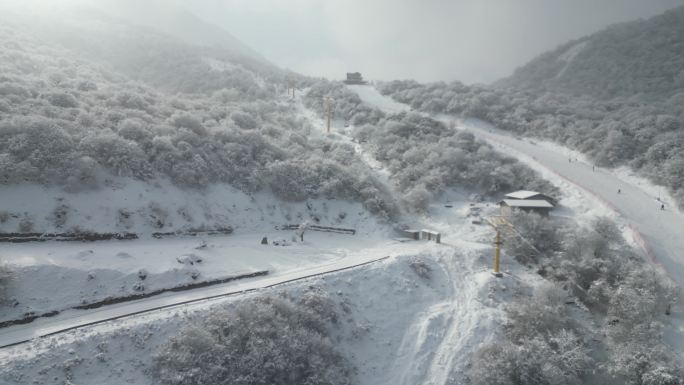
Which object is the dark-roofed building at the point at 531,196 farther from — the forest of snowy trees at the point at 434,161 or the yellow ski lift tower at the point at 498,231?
the yellow ski lift tower at the point at 498,231

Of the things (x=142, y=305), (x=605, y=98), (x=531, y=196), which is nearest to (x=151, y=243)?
(x=142, y=305)

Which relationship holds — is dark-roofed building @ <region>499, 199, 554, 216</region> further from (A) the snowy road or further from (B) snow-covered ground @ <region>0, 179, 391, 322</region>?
(A) the snowy road

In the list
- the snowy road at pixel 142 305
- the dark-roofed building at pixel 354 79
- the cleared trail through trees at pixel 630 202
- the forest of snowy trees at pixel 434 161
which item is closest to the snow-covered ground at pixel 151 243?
the snowy road at pixel 142 305

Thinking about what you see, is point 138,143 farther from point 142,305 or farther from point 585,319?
point 585,319

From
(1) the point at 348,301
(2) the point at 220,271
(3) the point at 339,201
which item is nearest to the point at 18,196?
(2) the point at 220,271

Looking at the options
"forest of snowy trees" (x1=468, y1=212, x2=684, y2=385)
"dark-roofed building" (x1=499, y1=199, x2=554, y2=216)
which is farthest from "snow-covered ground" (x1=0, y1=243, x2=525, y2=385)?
"dark-roofed building" (x1=499, y1=199, x2=554, y2=216)

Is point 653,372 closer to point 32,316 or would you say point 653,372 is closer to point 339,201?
point 339,201

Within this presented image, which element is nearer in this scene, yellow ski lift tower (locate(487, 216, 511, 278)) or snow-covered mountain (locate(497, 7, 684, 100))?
yellow ski lift tower (locate(487, 216, 511, 278))
